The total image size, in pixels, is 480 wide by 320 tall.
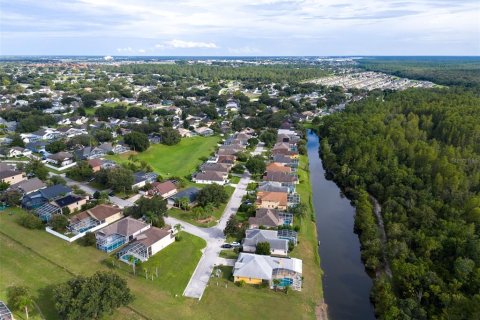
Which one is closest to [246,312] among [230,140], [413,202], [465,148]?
[413,202]

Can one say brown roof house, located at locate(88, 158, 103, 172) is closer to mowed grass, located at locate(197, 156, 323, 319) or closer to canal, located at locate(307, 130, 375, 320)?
mowed grass, located at locate(197, 156, 323, 319)

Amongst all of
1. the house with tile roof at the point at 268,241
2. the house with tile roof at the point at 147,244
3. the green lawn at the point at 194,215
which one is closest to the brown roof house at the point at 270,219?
the house with tile roof at the point at 268,241

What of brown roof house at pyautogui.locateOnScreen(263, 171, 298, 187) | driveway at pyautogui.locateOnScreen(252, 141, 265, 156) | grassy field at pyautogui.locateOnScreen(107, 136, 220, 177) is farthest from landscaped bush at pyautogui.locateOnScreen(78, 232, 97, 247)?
driveway at pyautogui.locateOnScreen(252, 141, 265, 156)

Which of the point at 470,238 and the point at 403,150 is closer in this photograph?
the point at 470,238

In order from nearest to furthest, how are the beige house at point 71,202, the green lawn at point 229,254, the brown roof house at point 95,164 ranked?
the green lawn at point 229,254 < the beige house at point 71,202 < the brown roof house at point 95,164

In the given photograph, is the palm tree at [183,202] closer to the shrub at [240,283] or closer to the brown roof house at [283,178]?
the brown roof house at [283,178]

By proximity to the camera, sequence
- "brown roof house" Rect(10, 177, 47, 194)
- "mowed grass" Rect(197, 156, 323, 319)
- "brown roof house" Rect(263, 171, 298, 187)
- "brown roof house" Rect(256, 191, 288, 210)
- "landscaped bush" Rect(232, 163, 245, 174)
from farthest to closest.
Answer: "landscaped bush" Rect(232, 163, 245, 174), "brown roof house" Rect(263, 171, 298, 187), "brown roof house" Rect(10, 177, 47, 194), "brown roof house" Rect(256, 191, 288, 210), "mowed grass" Rect(197, 156, 323, 319)

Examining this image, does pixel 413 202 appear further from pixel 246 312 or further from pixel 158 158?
pixel 158 158
